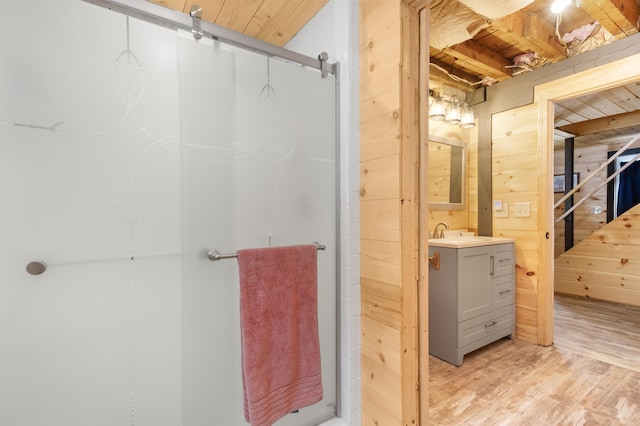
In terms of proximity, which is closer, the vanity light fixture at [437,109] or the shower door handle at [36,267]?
the shower door handle at [36,267]

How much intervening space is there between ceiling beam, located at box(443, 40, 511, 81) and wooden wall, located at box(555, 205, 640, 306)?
7.80 feet

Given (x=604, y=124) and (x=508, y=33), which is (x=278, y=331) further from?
(x=604, y=124)

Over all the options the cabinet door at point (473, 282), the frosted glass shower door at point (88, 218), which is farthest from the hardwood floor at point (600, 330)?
the frosted glass shower door at point (88, 218)

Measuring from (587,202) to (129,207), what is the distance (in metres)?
6.23

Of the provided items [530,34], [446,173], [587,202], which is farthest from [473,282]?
[587,202]

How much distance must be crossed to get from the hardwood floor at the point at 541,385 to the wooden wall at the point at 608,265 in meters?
1.11

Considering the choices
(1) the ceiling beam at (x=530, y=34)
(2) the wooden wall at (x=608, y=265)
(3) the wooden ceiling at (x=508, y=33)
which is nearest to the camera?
(3) the wooden ceiling at (x=508, y=33)

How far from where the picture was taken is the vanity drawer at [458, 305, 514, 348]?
218cm

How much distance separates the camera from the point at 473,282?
2.25m

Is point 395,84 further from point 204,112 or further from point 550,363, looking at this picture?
point 550,363

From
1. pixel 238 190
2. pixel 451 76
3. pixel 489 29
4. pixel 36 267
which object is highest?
pixel 489 29

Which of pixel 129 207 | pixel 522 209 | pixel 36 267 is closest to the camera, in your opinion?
pixel 36 267

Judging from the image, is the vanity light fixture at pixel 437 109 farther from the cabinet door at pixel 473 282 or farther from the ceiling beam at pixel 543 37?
the cabinet door at pixel 473 282

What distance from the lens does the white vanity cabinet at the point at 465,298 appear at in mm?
2156
